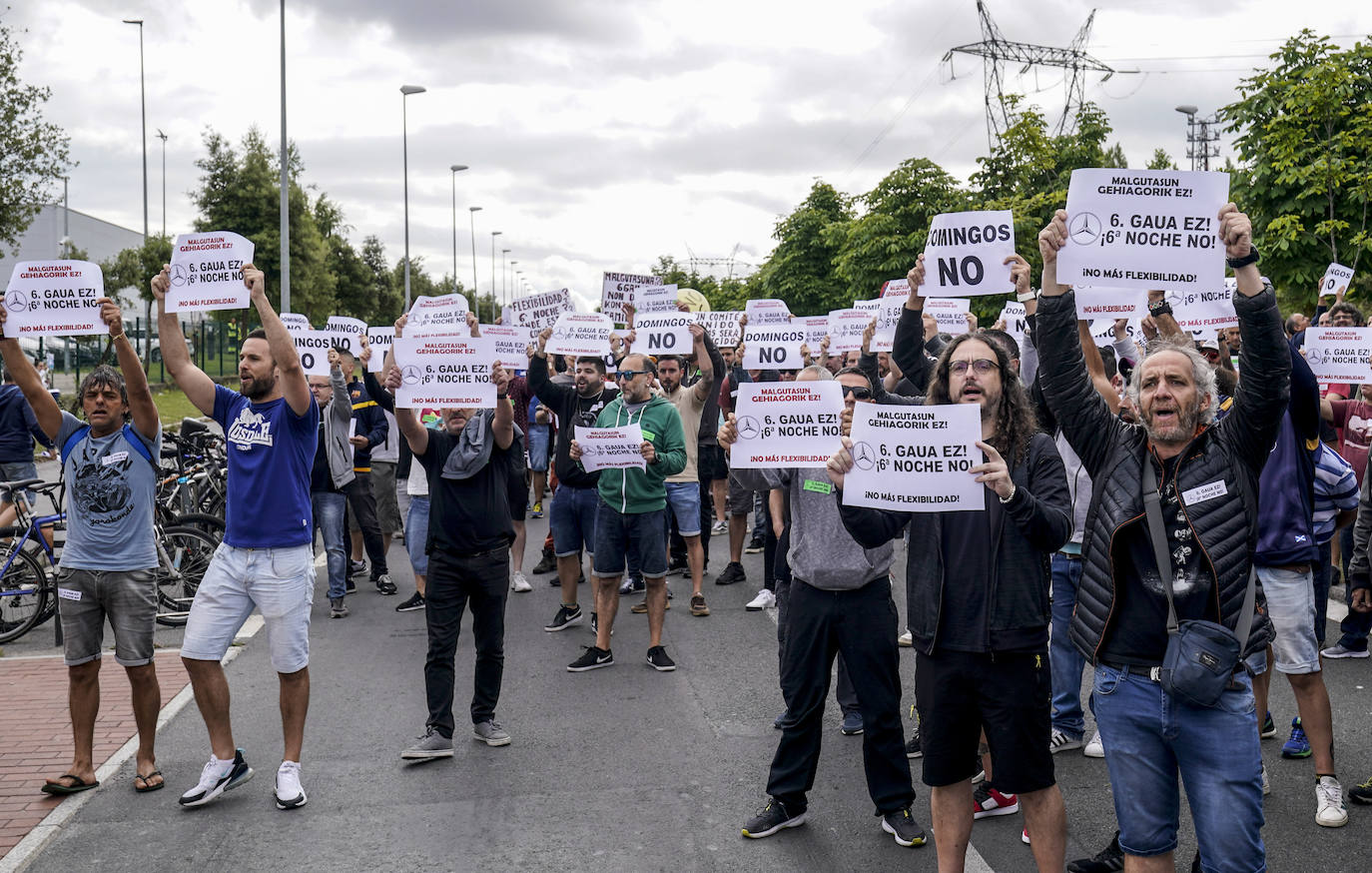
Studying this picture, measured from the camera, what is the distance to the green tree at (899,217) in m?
30.7

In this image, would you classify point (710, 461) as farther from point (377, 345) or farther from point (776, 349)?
point (377, 345)

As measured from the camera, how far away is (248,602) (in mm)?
5773

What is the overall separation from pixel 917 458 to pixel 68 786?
439 cm

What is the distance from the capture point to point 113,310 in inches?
233

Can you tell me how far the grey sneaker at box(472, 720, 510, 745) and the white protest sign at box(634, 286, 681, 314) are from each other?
6.61 meters

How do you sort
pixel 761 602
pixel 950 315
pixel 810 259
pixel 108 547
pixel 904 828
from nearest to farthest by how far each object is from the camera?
1. pixel 904 828
2. pixel 108 547
3. pixel 761 602
4. pixel 950 315
5. pixel 810 259

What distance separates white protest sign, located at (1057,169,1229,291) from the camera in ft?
15.0

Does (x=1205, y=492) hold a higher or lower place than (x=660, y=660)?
higher

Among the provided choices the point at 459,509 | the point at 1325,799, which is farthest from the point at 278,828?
the point at 1325,799

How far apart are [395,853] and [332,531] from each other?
18.1 ft

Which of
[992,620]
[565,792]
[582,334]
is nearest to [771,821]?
[565,792]

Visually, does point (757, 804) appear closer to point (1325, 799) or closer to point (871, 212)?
point (1325, 799)

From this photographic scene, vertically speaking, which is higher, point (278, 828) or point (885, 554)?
point (885, 554)

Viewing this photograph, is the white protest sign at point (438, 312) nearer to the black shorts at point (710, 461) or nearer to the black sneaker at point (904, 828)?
the black shorts at point (710, 461)
